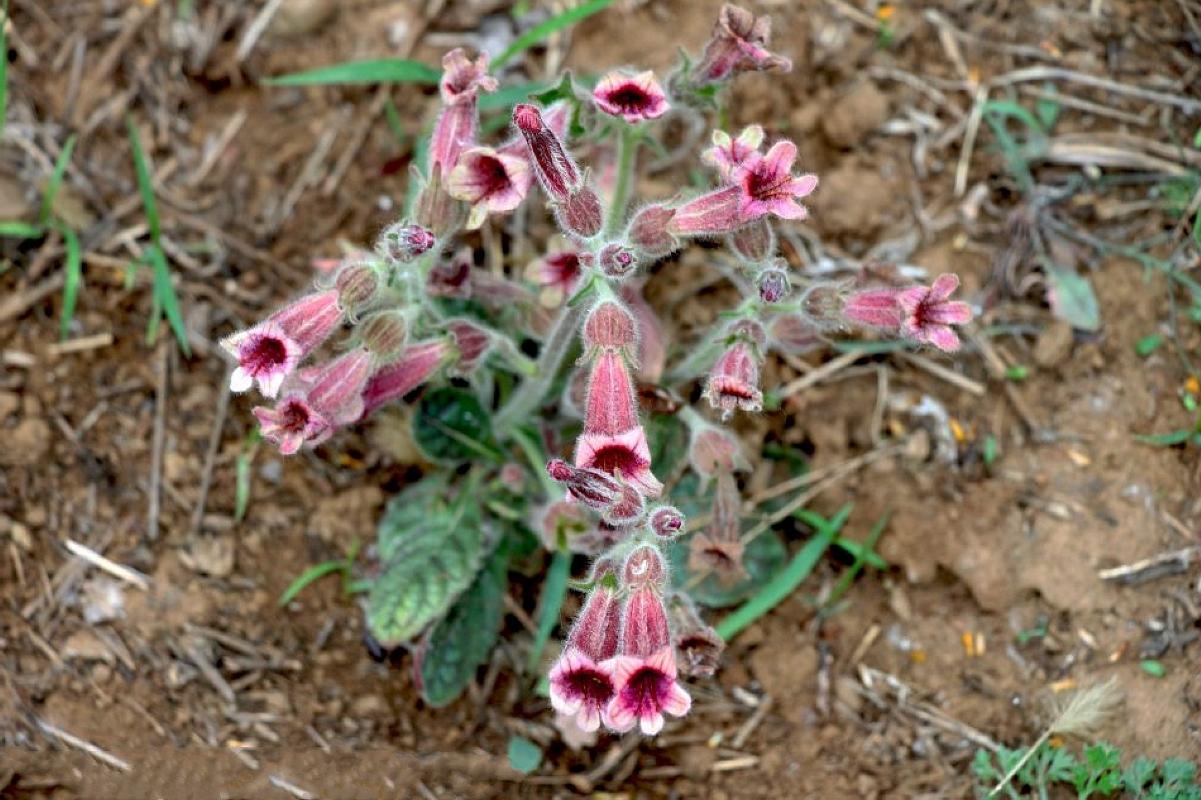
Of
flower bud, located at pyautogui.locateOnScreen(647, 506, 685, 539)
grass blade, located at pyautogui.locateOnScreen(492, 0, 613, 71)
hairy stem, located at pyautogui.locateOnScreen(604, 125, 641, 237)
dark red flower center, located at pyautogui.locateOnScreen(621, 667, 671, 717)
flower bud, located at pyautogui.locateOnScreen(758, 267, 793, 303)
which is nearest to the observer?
dark red flower center, located at pyautogui.locateOnScreen(621, 667, 671, 717)

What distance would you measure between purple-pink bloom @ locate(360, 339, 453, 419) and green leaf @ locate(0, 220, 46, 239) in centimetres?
198

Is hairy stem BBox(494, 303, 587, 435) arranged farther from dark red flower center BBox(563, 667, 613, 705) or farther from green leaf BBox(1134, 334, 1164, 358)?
green leaf BBox(1134, 334, 1164, 358)

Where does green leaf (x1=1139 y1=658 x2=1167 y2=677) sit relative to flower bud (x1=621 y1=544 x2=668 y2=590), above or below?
below

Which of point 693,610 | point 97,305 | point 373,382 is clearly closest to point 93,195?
point 97,305

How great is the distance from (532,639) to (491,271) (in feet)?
5.26

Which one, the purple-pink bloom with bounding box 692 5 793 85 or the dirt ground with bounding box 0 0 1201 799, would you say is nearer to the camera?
the purple-pink bloom with bounding box 692 5 793 85

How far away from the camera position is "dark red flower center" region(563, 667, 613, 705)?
333cm

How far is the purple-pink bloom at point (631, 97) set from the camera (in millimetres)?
3678

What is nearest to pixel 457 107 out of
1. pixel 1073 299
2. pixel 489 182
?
pixel 489 182

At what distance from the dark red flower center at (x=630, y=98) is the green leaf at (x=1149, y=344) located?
247cm

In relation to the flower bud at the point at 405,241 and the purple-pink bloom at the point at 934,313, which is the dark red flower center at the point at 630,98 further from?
the purple-pink bloom at the point at 934,313

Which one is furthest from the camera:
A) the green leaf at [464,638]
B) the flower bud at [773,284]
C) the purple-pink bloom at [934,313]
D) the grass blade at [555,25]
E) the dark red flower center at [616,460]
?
the grass blade at [555,25]

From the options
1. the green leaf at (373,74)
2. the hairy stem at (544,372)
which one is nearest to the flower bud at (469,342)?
the hairy stem at (544,372)

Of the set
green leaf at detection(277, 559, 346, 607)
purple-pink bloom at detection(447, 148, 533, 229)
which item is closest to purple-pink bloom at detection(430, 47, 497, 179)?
purple-pink bloom at detection(447, 148, 533, 229)
